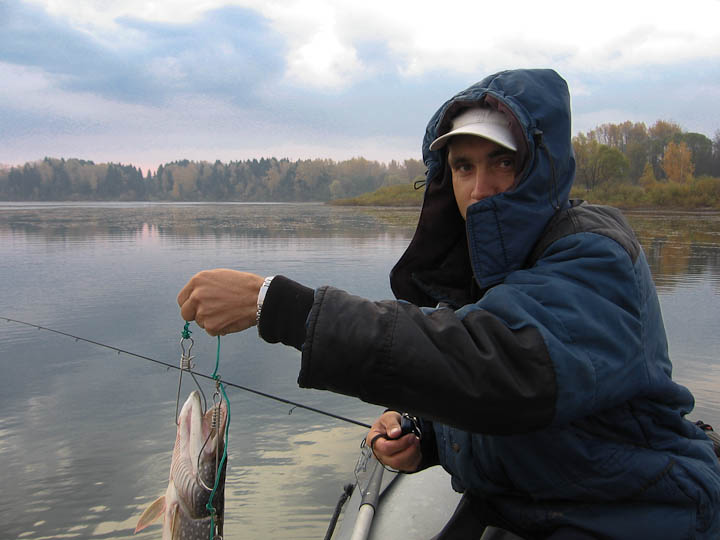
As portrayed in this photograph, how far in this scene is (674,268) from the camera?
10773 millimetres

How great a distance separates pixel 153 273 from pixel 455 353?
980 centimetres

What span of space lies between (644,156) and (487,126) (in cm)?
6228

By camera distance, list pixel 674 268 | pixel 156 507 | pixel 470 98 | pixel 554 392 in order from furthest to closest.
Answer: pixel 674 268, pixel 156 507, pixel 470 98, pixel 554 392

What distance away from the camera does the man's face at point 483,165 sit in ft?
5.26

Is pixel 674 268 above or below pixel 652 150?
below

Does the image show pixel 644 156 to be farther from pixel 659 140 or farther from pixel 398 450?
pixel 398 450

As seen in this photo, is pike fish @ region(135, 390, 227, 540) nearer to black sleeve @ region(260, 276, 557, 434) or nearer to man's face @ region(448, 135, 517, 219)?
black sleeve @ region(260, 276, 557, 434)

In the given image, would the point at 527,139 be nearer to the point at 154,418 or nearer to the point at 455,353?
the point at 455,353

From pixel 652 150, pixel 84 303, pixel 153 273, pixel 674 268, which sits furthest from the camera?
pixel 652 150

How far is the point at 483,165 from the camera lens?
1641mm

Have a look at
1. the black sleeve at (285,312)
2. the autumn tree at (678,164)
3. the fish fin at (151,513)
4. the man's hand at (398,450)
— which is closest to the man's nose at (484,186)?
the black sleeve at (285,312)

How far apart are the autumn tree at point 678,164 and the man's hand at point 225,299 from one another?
5376 cm

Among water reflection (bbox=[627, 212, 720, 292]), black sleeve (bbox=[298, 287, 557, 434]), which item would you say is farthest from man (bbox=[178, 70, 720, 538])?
water reflection (bbox=[627, 212, 720, 292])

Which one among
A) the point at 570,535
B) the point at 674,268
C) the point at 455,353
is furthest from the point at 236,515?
the point at 674,268
